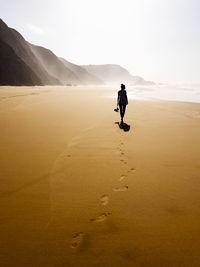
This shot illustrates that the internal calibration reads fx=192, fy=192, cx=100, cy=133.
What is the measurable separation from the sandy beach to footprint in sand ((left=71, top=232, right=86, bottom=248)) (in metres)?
0.01

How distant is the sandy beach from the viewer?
7.11ft

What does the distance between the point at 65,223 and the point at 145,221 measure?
3.66 feet

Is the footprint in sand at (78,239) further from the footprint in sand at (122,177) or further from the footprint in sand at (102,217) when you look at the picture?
the footprint in sand at (122,177)

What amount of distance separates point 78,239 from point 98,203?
2.56 ft

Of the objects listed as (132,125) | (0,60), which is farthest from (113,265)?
(0,60)

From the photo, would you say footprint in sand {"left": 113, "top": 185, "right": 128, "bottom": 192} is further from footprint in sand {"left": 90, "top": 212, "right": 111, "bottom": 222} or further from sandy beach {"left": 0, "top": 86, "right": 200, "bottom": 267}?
footprint in sand {"left": 90, "top": 212, "right": 111, "bottom": 222}

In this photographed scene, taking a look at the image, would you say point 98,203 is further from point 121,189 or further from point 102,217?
point 121,189

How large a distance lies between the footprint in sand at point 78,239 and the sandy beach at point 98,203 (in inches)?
0.5

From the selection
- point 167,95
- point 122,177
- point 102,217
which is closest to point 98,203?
point 102,217

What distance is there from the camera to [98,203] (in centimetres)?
307

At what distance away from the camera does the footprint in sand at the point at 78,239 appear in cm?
227

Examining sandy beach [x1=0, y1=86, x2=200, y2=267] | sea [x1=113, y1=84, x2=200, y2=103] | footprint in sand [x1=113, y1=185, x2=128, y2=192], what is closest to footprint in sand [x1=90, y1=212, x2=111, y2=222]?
sandy beach [x1=0, y1=86, x2=200, y2=267]

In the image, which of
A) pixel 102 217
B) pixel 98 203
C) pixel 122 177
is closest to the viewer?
pixel 102 217

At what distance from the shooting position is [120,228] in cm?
254
